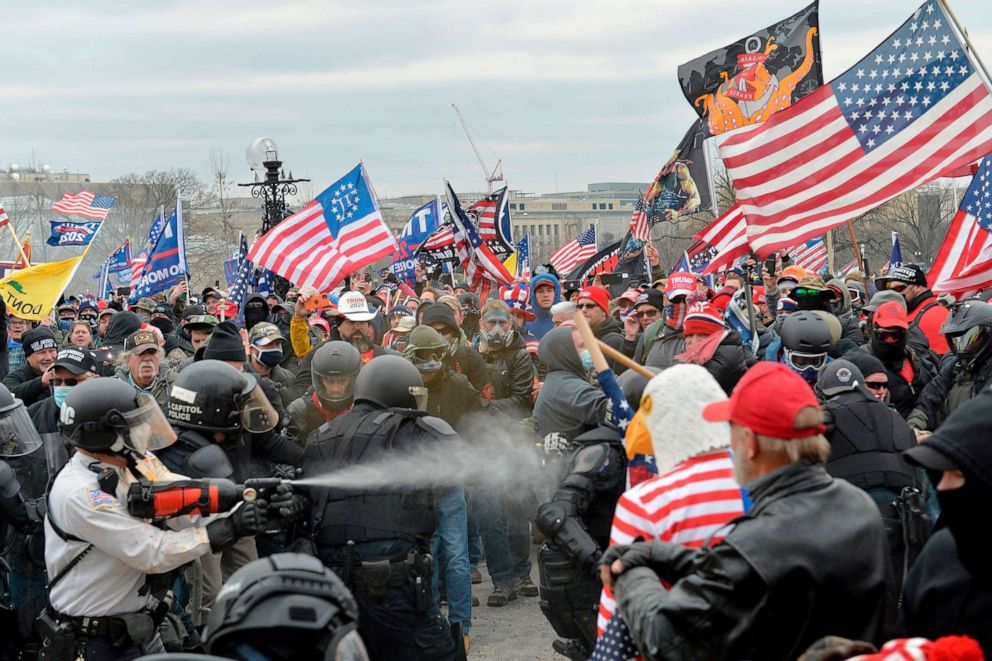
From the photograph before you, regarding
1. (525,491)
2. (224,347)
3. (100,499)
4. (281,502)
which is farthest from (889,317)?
(100,499)

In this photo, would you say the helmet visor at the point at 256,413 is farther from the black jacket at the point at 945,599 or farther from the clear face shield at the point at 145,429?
the black jacket at the point at 945,599

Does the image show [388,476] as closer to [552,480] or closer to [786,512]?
[552,480]

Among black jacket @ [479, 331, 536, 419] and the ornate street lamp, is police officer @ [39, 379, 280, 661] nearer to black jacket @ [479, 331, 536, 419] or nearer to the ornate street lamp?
black jacket @ [479, 331, 536, 419]

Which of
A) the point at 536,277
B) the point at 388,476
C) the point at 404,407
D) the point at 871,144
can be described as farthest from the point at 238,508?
the point at 536,277

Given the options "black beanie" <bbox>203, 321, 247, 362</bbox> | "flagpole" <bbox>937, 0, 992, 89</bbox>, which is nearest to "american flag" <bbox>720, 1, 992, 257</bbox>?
"flagpole" <bbox>937, 0, 992, 89</bbox>

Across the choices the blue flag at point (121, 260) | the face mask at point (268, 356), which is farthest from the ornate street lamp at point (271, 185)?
the face mask at point (268, 356)

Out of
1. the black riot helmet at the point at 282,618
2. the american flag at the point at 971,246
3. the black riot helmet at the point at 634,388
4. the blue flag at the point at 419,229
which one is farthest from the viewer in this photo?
the blue flag at the point at 419,229

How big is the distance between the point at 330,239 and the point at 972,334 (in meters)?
8.48

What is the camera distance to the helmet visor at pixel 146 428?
521 cm

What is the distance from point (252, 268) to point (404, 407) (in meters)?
12.8

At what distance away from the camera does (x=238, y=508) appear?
5.08 m

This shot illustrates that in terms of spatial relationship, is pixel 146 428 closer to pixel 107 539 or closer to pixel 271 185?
pixel 107 539

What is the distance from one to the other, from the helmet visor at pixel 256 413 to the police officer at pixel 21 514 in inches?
52.6

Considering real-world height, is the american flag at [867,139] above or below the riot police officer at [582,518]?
above
